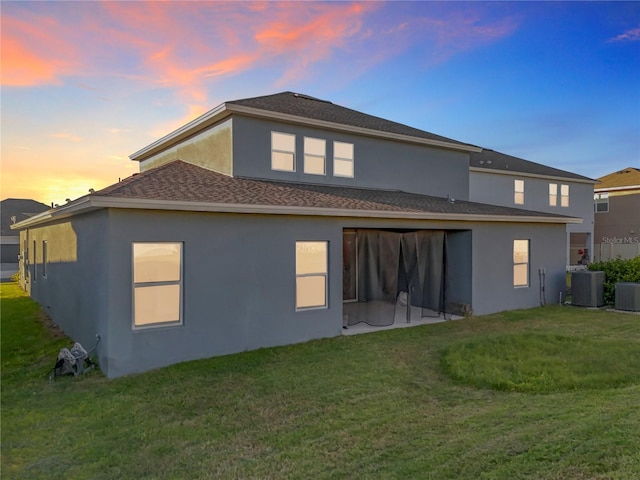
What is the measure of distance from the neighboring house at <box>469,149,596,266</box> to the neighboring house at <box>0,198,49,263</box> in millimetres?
29550

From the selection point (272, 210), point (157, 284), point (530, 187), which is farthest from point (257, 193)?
point (530, 187)

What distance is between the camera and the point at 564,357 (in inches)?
286

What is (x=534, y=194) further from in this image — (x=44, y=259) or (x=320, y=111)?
(x=44, y=259)

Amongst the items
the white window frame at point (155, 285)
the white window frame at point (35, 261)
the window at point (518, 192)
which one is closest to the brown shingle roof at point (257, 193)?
the white window frame at point (155, 285)

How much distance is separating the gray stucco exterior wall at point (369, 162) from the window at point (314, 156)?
12 cm

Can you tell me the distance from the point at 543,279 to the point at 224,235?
34.8ft

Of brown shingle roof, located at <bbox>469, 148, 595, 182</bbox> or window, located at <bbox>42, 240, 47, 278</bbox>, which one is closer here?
window, located at <bbox>42, 240, 47, 278</bbox>

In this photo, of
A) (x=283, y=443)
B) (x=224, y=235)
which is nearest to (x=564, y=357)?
(x=283, y=443)

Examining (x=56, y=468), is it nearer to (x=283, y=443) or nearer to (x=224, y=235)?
(x=283, y=443)

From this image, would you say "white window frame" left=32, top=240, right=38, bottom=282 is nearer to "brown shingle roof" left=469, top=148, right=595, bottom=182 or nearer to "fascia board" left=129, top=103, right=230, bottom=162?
"fascia board" left=129, top=103, right=230, bottom=162

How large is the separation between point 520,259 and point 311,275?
291 inches

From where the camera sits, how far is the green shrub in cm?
1266

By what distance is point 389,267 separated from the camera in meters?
10.8

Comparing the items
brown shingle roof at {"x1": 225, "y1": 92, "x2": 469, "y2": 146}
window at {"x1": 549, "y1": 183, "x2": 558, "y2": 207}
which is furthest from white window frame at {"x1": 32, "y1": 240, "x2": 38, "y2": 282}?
window at {"x1": 549, "y1": 183, "x2": 558, "y2": 207}
